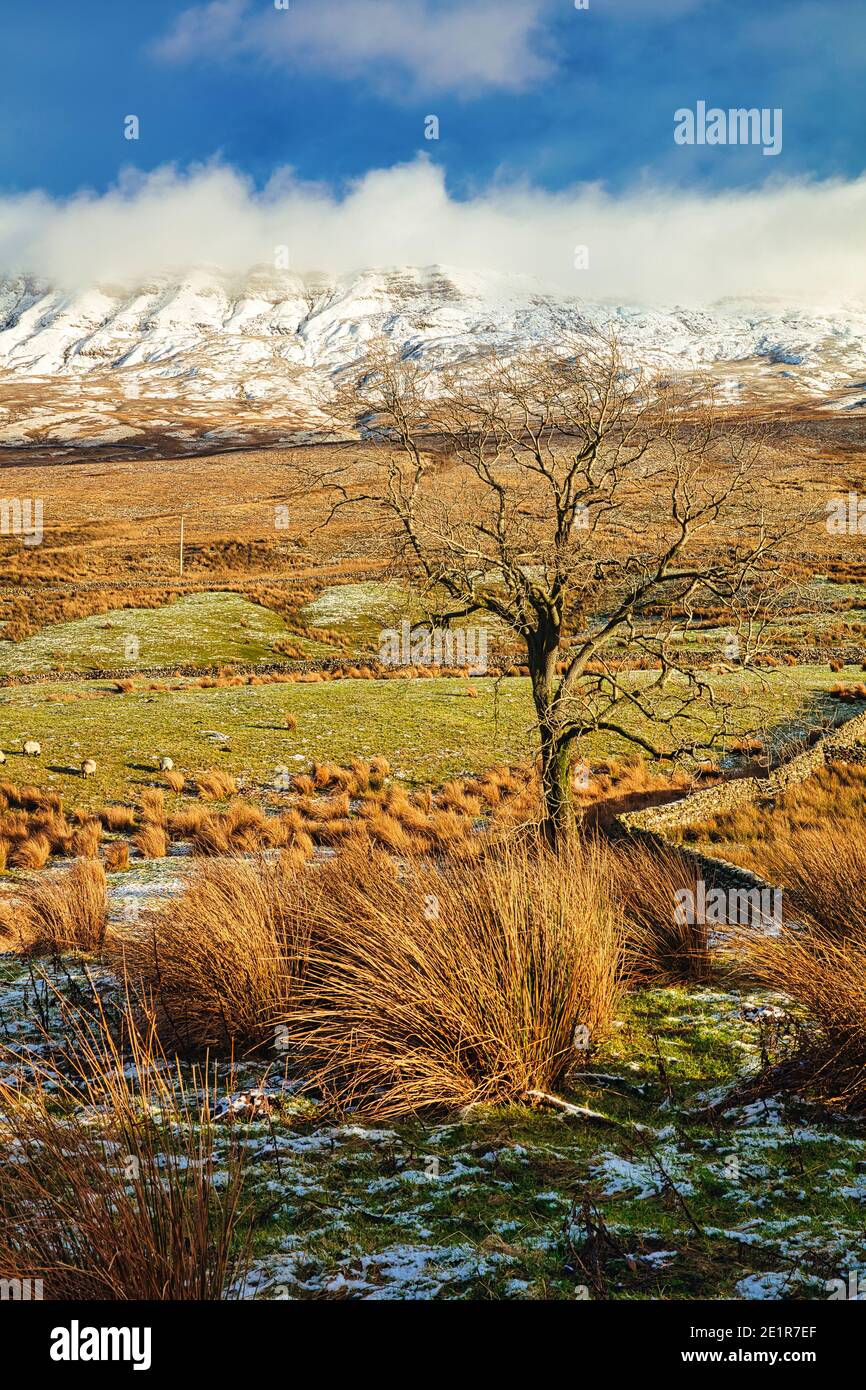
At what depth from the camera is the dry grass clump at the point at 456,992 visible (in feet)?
14.5

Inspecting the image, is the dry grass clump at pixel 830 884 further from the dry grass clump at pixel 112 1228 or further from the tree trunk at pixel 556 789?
the dry grass clump at pixel 112 1228

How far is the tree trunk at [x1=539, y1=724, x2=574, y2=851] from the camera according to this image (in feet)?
29.8

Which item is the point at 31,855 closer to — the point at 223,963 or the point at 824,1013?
the point at 223,963

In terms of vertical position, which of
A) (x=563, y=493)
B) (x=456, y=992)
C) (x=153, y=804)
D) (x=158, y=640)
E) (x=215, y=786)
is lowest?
(x=456, y=992)

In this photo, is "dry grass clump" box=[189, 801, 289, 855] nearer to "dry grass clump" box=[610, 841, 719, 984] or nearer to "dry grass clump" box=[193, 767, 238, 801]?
"dry grass clump" box=[193, 767, 238, 801]

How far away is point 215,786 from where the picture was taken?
616 inches

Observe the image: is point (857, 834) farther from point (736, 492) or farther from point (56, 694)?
point (56, 694)

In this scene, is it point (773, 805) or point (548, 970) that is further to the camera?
point (773, 805)

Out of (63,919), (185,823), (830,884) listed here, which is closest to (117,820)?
(185,823)

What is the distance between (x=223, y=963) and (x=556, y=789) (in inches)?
201

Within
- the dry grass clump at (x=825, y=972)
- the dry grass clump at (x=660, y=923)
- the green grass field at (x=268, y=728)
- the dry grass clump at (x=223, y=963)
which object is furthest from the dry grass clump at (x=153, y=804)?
the dry grass clump at (x=825, y=972)

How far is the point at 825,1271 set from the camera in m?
2.97
